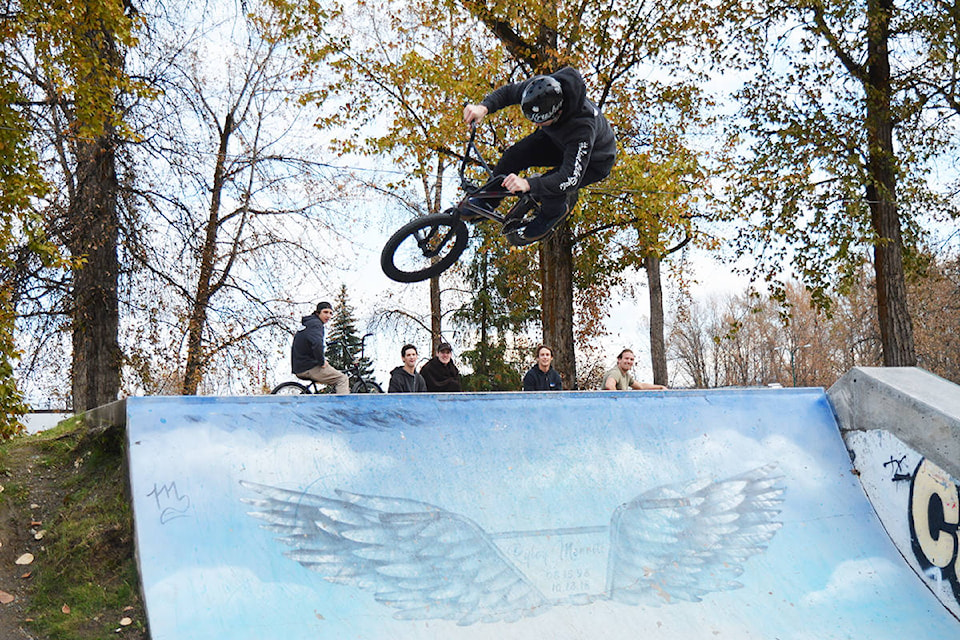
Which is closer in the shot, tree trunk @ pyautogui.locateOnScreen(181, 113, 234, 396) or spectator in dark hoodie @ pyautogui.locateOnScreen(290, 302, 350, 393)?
spectator in dark hoodie @ pyautogui.locateOnScreen(290, 302, 350, 393)

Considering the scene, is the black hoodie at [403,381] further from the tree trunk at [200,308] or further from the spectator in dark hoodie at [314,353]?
the tree trunk at [200,308]

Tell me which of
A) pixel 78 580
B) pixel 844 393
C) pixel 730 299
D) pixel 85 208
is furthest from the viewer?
pixel 730 299

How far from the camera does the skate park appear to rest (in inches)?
161

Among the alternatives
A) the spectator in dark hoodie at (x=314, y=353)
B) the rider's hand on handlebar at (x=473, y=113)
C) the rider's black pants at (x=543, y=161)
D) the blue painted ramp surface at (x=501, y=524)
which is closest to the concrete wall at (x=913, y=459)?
the blue painted ramp surface at (x=501, y=524)

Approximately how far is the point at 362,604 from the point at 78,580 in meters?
1.85

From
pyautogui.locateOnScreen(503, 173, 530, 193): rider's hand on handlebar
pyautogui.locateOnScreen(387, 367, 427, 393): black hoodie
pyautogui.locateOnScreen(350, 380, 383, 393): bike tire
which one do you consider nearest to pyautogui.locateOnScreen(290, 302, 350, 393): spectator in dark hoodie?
pyautogui.locateOnScreen(387, 367, 427, 393): black hoodie

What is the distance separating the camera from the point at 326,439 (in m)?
4.91

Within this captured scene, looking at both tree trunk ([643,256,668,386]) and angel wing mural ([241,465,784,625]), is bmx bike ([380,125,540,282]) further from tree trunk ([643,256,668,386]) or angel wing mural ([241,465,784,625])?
tree trunk ([643,256,668,386])

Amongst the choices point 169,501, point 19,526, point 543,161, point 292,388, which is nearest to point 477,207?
point 543,161

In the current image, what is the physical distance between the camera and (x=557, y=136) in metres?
6.02

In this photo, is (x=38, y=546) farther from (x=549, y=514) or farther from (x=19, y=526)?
(x=549, y=514)

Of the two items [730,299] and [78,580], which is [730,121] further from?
[730,299]

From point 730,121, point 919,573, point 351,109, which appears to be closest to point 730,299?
point 730,121

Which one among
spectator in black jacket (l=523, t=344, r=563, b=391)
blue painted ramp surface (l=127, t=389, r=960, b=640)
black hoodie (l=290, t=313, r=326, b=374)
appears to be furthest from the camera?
black hoodie (l=290, t=313, r=326, b=374)
